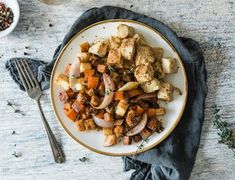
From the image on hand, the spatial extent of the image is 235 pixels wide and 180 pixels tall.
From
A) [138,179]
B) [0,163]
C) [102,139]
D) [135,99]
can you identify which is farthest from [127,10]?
[0,163]

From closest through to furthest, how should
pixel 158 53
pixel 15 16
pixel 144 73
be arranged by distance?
pixel 144 73 < pixel 158 53 < pixel 15 16

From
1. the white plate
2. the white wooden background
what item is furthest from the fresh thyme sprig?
the white plate

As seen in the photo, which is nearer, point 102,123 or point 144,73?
point 144,73

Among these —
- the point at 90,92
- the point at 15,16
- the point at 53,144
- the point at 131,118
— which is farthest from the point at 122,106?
the point at 15,16

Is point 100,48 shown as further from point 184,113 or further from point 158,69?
point 184,113

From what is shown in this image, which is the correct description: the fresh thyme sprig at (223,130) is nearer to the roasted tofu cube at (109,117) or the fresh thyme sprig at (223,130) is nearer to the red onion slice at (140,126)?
the red onion slice at (140,126)

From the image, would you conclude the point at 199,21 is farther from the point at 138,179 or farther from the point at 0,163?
the point at 0,163

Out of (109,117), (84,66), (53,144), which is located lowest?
(53,144)
